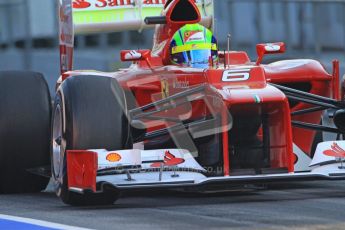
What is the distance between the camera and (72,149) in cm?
846

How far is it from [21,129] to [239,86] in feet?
6.55

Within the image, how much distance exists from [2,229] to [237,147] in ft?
7.49

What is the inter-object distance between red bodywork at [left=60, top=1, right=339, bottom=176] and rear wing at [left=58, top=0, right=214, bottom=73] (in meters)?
1.12

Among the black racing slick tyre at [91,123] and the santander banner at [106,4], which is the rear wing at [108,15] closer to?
the santander banner at [106,4]

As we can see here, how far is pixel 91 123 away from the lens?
8.50 meters

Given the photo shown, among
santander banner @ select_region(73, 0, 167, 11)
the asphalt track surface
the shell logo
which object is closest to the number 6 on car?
the asphalt track surface

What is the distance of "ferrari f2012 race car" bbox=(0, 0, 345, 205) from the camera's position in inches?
327

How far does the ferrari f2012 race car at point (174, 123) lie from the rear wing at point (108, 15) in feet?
3.64

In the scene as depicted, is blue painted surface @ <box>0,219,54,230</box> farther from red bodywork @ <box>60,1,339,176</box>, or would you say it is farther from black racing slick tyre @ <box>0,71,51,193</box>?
black racing slick tyre @ <box>0,71,51,193</box>

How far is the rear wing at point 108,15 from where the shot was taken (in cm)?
1179

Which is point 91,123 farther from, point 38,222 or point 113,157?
point 38,222

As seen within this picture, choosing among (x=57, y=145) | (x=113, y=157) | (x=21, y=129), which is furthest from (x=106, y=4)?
(x=113, y=157)

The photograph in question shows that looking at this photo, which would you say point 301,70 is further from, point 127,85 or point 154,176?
point 154,176

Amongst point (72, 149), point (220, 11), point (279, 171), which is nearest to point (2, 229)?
point (72, 149)
